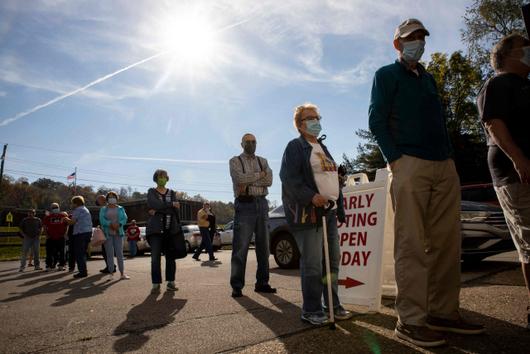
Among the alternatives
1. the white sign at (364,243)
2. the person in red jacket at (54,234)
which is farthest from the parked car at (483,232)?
the person in red jacket at (54,234)

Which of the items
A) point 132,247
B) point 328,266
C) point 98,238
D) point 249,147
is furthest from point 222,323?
Answer: point 132,247

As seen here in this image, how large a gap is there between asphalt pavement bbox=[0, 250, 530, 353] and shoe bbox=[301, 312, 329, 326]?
0.18ft

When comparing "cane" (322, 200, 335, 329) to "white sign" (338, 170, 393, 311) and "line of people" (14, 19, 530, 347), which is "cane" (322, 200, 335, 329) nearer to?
"line of people" (14, 19, 530, 347)

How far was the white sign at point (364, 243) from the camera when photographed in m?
3.70

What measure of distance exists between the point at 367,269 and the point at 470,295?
1.33 metres

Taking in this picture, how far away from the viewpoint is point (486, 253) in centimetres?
627

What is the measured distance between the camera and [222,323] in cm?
355

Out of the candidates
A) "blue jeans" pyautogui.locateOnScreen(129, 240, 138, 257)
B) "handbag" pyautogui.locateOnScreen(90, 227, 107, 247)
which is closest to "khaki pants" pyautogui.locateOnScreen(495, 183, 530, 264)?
"handbag" pyautogui.locateOnScreen(90, 227, 107, 247)

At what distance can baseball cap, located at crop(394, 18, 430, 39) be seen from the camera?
10.2 feet

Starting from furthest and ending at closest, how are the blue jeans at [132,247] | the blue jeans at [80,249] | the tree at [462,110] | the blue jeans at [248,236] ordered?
the tree at [462,110] → the blue jeans at [132,247] → the blue jeans at [80,249] → the blue jeans at [248,236]

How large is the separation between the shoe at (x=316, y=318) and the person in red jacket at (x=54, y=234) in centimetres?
981

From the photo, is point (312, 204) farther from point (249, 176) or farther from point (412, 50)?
point (249, 176)

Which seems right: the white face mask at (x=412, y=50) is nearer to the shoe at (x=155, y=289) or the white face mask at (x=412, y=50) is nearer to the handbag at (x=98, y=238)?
the shoe at (x=155, y=289)

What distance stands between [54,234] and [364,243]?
32.8 feet
